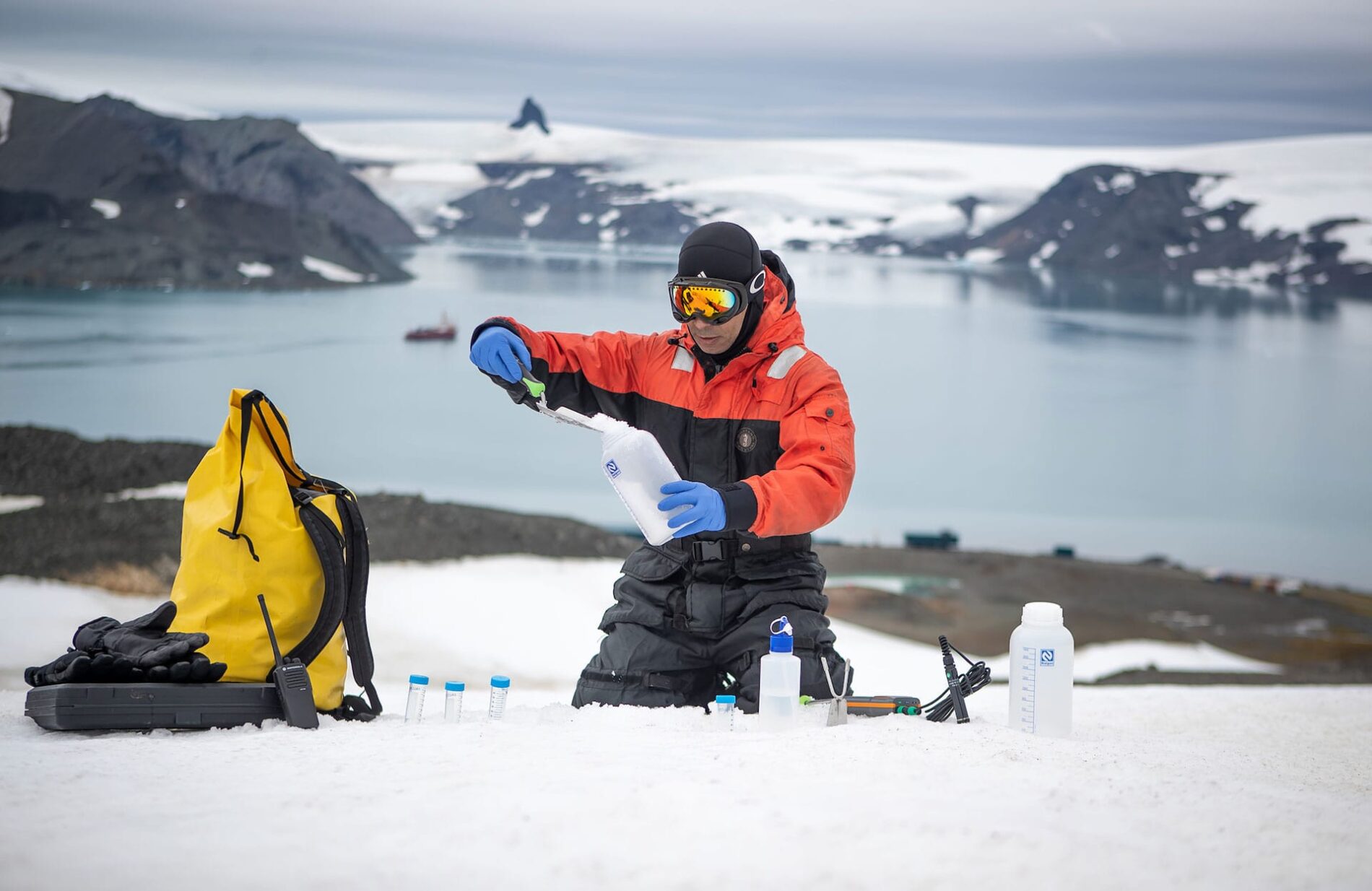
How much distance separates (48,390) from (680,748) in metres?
6.62

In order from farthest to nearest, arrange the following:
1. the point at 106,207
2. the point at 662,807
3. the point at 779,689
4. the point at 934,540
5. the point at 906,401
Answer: the point at 906,401 → the point at 106,207 → the point at 934,540 → the point at 779,689 → the point at 662,807

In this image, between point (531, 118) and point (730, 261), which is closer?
point (730, 261)

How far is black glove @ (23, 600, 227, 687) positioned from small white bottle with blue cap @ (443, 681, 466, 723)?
452mm

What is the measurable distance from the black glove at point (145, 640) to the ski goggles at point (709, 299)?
1.22 metres

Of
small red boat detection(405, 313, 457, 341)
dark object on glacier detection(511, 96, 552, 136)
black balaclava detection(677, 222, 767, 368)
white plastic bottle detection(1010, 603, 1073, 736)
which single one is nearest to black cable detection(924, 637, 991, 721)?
Result: white plastic bottle detection(1010, 603, 1073, 736)

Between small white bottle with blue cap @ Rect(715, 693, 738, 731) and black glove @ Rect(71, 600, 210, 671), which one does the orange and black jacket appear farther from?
black glove @ Rect(71, 600, 210, 671)

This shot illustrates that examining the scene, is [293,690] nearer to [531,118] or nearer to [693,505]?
[693,505]

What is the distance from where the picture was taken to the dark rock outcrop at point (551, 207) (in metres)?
9.17

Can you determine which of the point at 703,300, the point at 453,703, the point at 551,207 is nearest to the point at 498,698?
the point at 453,703

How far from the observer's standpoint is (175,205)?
27.5 ft

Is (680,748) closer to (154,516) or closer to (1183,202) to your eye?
(154,516)

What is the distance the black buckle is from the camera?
283cm

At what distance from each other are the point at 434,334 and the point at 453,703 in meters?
Answer: 5.96

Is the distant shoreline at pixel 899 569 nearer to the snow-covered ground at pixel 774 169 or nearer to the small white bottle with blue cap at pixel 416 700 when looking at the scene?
the snow-covered ground at pixel 774 169
